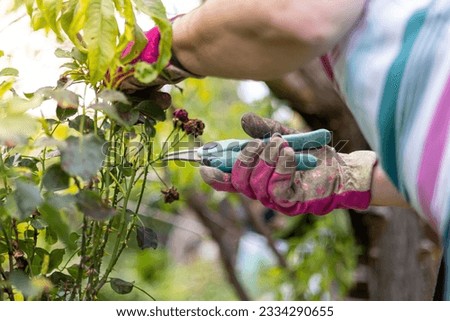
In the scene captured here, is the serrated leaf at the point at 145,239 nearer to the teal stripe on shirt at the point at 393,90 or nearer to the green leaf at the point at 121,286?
the green leaf at the point at 121,286

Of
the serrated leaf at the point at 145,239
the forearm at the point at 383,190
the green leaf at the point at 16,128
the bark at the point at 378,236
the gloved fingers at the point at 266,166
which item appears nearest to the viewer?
the green leaf at the point at 16,128

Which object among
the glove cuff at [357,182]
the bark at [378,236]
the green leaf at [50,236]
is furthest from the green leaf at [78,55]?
the bark at [378,236]

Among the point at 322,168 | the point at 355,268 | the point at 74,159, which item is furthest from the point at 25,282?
the point at 355,268

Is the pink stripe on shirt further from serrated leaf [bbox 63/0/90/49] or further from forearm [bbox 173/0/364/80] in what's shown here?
serrated leaf [bbox 63/0/90/49]

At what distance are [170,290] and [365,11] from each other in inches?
134

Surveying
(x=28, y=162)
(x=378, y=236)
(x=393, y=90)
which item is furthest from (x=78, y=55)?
(x=378, y=236)

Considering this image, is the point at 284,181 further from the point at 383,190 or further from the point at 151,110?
the point at 151,110

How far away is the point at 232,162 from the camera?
1163 mm

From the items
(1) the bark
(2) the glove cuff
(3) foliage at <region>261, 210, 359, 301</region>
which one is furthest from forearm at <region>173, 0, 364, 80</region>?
(3) foliage at <region>261, 210, 359, 301</region>

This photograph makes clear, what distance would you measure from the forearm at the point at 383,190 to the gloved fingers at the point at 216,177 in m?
0.25

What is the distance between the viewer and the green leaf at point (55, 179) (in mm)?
749

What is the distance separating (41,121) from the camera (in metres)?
0.77

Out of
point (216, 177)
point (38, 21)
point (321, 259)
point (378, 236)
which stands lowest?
point (321, 259)

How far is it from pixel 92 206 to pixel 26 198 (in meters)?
0.07
